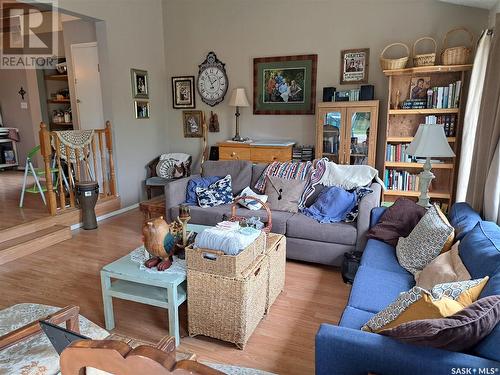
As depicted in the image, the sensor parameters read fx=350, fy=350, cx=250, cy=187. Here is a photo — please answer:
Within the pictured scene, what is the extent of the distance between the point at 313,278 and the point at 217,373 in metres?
2.38

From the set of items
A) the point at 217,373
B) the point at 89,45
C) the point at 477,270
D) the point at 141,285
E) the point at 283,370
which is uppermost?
the point at 89,45

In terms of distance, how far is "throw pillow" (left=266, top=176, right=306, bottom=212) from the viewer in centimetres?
342

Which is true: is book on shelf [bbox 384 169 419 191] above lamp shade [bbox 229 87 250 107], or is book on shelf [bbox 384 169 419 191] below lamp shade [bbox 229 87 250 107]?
below

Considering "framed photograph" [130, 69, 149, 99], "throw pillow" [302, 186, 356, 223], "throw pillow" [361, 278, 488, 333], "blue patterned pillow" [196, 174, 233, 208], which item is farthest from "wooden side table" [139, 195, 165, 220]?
"throw pillow" [361, 278, 488, 333]

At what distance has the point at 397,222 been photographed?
2711 millimetres

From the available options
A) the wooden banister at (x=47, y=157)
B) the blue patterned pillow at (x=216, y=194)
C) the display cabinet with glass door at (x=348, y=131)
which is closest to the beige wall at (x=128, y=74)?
the wooden banister at (x=47, y=157)

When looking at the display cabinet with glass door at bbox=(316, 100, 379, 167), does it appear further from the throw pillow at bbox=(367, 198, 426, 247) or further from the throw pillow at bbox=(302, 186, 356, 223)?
the throw pillow at bbox=(367, 198, 426, 247)

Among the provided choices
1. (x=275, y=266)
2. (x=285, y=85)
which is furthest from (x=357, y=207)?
(x=285, y=85)

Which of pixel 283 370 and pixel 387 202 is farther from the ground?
pixel 387 202

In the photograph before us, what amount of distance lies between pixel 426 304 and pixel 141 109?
4756 mm

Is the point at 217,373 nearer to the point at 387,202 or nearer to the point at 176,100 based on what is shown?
the point at 387,202

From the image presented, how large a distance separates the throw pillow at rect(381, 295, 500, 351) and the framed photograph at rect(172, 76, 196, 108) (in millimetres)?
4825

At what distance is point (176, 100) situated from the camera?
219 inches

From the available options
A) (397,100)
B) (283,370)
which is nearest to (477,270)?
(283,370)
